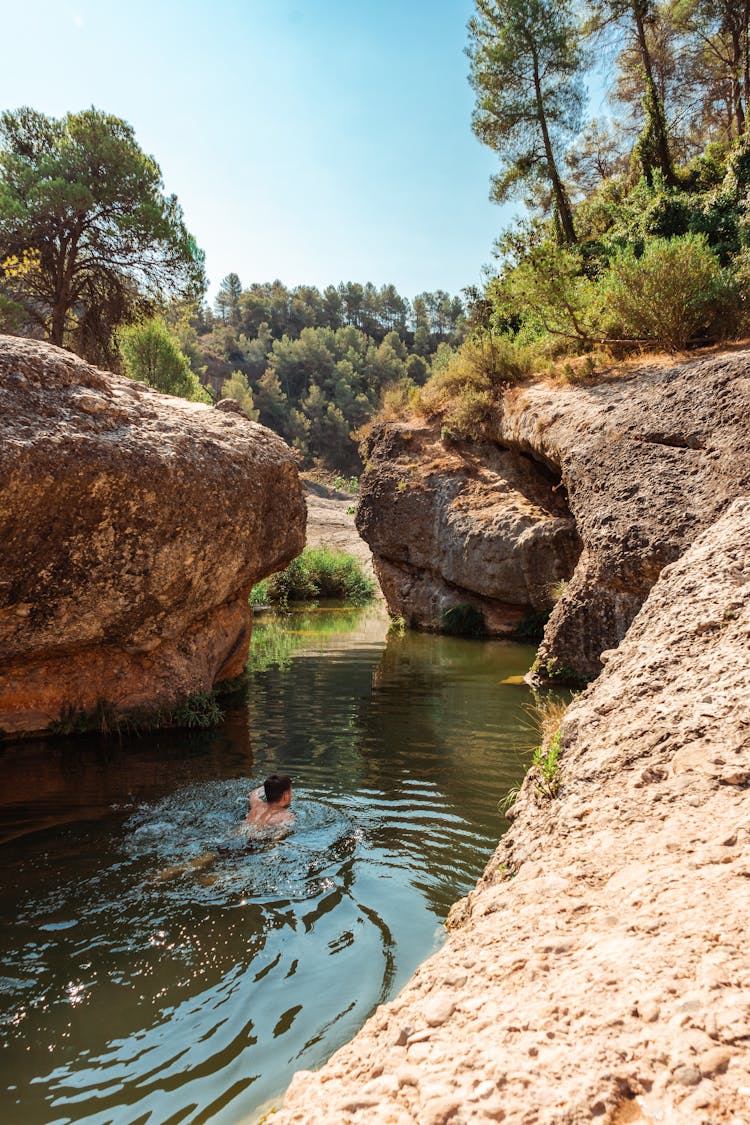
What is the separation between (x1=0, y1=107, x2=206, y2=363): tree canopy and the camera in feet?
59.1

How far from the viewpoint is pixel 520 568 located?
1667cm

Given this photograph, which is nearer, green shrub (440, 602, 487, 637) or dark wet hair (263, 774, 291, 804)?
dark wet hair (263, 774, 291, 804)

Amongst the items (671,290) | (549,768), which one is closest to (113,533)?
(549,768)

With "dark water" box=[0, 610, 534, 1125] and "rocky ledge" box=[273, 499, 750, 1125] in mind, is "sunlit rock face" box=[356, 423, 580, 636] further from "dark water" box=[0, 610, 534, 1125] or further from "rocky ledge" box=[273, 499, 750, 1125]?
"rocky ledge" box=[273, 499, 750, 1125]

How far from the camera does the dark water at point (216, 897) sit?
10.4 feet

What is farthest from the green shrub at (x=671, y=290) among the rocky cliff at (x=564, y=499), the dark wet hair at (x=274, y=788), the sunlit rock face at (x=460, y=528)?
the dark wet hair at (x=274, y=788)

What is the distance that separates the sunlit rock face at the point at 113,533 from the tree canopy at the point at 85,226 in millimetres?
11005

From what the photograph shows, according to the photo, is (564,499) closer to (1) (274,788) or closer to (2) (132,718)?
(2) (132,718)

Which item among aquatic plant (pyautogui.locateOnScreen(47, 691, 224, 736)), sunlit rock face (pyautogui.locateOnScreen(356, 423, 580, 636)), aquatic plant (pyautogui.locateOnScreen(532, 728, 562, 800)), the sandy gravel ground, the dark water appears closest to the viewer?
the dark water

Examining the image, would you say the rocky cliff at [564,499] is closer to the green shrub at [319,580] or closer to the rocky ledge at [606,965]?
the rocky ledge at [606,965]

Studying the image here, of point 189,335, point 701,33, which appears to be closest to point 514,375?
point 701,33

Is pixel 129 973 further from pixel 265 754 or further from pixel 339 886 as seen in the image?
pixel 265 754

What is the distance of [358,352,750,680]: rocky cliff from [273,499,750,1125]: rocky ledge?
20.3 feet

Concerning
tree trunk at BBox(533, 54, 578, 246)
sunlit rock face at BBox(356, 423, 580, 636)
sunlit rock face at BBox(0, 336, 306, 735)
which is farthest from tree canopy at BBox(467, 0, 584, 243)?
sunlit rock face at BBox(0, 336, 306, 735)
